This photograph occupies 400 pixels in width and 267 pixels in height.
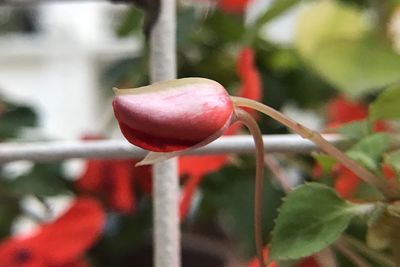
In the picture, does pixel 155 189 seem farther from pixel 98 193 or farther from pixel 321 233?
pixel 98 193

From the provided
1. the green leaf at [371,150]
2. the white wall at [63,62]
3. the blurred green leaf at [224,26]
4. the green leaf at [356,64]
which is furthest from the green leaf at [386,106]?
the white wall at [63,62]

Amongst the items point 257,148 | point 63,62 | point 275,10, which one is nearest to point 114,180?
point 275,10

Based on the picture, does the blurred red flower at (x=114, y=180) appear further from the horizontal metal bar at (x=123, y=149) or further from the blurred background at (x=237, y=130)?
the horizontal metal bar at (x=123, y=149)

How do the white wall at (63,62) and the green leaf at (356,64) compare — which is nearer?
the green leaf at (356,64)

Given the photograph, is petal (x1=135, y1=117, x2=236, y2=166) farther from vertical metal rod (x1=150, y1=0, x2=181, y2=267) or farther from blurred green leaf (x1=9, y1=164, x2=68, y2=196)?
blurred green leaf (x1=9, y1=164, x2=68, y2=196)

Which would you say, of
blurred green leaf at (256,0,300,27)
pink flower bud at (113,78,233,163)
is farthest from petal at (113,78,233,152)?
blurred green leaf at (256,0,300,27)

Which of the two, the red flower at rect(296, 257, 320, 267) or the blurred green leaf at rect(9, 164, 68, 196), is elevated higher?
the red flower at rect(296, 257, 320, 267)

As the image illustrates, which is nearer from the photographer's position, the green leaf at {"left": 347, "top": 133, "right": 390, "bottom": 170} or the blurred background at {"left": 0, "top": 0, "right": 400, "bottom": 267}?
the green leaf at {"left": 347, "top": 133, "right": 390, "bottom": 170}

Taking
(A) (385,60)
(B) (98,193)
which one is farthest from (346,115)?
(B) (98,193)
